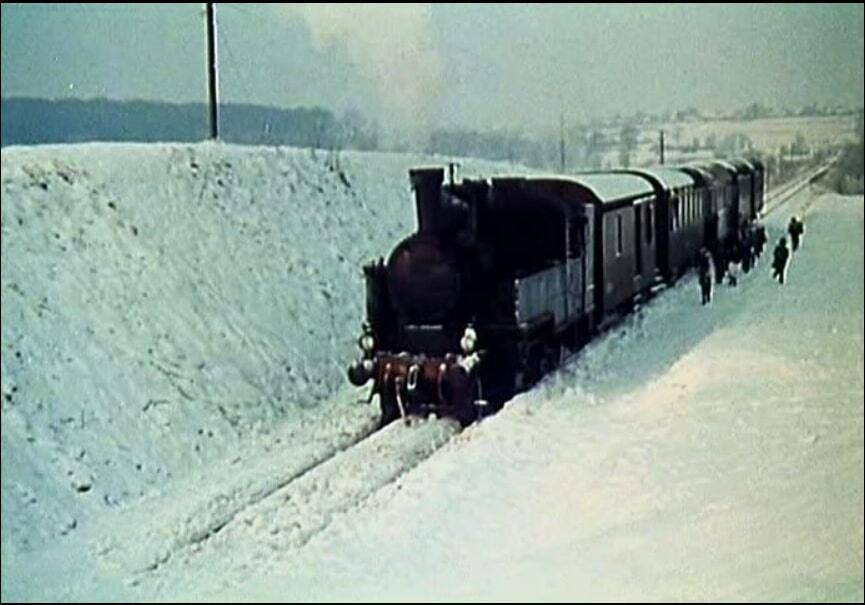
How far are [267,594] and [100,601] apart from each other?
0.35m

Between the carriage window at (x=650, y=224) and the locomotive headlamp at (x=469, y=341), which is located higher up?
the carriage window at (x=650, y=224)

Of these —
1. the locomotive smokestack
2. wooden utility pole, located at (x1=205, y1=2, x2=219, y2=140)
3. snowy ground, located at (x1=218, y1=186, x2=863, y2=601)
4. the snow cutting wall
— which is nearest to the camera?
the snow cutting wall

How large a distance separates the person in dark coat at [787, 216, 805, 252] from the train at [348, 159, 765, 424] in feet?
0.59

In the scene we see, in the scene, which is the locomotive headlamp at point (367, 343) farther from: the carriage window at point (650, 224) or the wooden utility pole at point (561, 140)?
the carriage window at point (650, 224)

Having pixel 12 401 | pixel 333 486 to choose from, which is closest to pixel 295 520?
pixel 333 486

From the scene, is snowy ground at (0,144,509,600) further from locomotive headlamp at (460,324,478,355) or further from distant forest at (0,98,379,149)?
locomotive headlamp at (460,324,478,355)

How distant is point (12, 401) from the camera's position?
204cm

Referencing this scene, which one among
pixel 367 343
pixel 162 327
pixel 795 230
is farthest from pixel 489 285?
pixel 162 327

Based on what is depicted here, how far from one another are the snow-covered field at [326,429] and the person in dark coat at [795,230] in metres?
0.04

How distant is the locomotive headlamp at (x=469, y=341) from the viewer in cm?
309

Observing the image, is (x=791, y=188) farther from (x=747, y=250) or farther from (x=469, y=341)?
(x=469, y=341)

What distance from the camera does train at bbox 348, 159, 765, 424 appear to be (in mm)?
2971

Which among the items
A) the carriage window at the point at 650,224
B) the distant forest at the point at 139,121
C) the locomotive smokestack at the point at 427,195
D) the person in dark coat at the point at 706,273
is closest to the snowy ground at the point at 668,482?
the person in dark coat at the point at 706,273

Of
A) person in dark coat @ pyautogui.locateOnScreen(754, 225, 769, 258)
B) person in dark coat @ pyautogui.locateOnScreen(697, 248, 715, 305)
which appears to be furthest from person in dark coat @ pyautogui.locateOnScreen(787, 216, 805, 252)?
person in dark coat @ pyautogui.locateOnScreen(697, 248, 715, 305)
